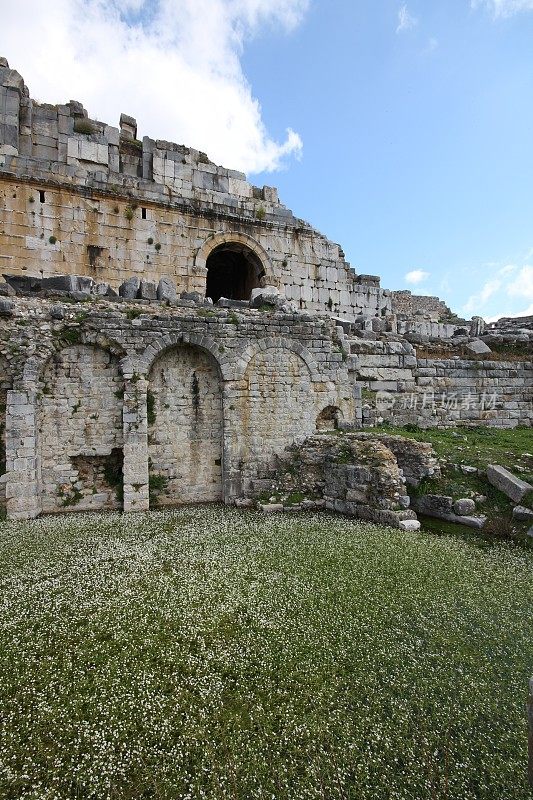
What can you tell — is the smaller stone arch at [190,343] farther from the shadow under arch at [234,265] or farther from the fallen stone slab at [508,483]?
the fallen stone slab at [508,483]

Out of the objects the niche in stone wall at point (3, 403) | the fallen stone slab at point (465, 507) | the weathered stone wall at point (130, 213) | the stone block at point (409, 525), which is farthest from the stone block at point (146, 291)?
the fallen stone slab at point (465, 507)

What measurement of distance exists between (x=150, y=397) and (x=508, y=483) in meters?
7.43

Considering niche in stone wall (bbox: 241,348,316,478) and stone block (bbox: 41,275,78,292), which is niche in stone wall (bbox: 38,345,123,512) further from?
niche in stone wall (bbox: 241,348,316,478)

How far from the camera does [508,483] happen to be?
24.3 feet

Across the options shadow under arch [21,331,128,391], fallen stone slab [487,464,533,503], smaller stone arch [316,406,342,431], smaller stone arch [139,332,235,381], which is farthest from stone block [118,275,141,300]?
fallen stone slab [487,464,533,503]

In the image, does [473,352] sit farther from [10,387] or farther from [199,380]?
[10,387]

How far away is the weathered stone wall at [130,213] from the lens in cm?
1226

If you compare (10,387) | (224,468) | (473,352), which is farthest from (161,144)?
(473,352)

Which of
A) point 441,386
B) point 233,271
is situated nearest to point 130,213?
point 233,271

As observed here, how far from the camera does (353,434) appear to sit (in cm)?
959

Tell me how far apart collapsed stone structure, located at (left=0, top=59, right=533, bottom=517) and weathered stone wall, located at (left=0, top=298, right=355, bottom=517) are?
0.03 metres

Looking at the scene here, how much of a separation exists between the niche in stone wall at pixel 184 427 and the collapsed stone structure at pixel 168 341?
0.03 meters

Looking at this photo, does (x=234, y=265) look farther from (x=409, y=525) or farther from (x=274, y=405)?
(x=409, y=525)

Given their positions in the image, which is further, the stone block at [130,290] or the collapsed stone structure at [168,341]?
the stone block at [130,290]
